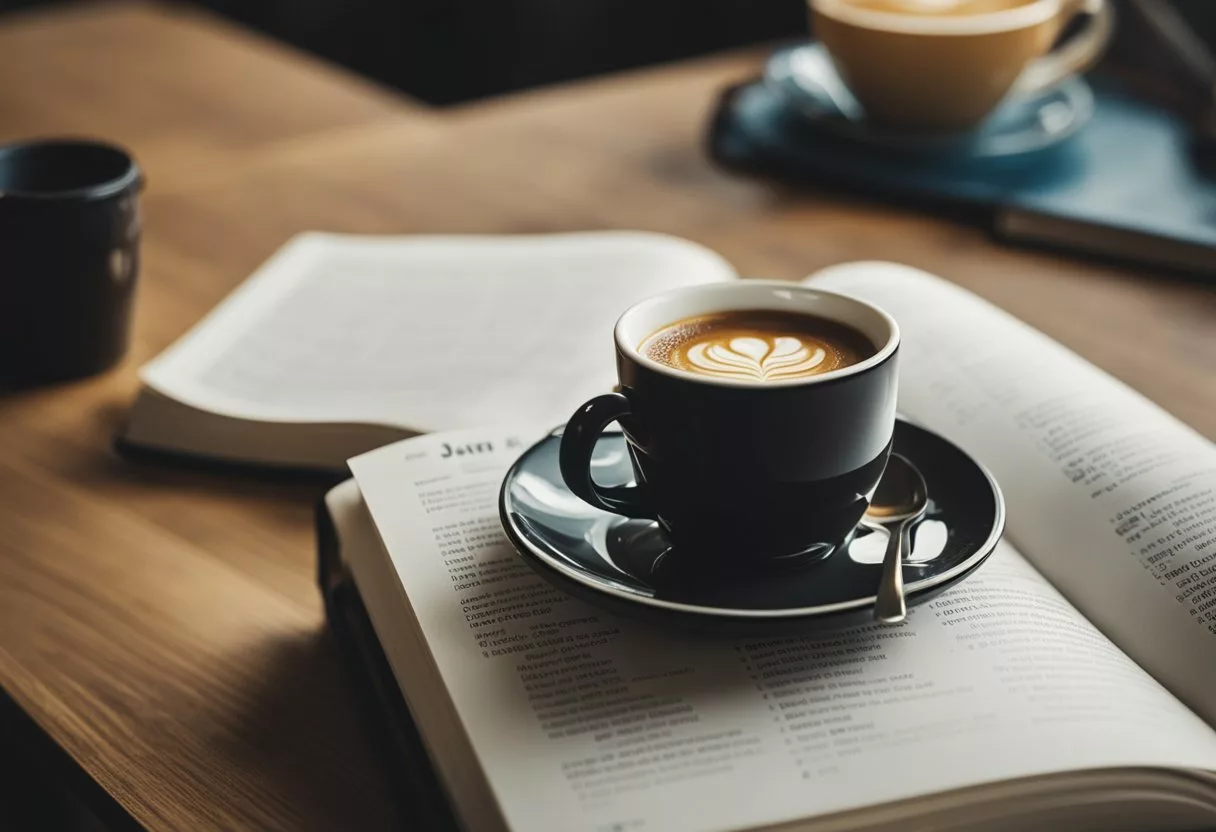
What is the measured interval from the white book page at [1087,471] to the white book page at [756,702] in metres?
0.03

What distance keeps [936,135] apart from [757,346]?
0.63m

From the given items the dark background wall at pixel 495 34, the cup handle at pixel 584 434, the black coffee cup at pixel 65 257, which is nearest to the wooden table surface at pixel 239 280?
the black coffee cup at pixel 65 257

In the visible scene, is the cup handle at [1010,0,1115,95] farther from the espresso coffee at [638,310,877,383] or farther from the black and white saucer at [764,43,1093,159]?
the espresso coffee at [638,310,877,383]

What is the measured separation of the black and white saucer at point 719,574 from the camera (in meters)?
0.47

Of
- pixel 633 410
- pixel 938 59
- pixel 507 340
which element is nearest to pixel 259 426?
pixel 507 340

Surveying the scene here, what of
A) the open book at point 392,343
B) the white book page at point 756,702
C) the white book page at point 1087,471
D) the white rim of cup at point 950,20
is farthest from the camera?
the white rim of cup at point 950,20

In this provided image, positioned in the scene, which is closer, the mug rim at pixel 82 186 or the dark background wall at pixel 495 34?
the mug rim at pixel 82 186

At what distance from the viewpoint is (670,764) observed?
439 mm

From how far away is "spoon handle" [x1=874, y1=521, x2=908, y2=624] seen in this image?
46 centimetres

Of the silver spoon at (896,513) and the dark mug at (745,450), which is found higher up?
the dark mug at (745,450)

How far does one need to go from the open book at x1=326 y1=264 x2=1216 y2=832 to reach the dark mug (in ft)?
0.15

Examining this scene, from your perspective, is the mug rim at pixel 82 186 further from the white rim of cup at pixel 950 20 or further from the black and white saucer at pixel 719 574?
the white rim of cup at pixel 950 20

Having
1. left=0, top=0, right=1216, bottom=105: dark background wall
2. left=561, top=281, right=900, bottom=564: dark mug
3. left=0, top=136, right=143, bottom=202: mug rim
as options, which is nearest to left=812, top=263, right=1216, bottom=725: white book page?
left=561, top=281, right=900, bottom=564: dark mug

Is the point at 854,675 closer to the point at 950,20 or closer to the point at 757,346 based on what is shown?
the point at 757,346
